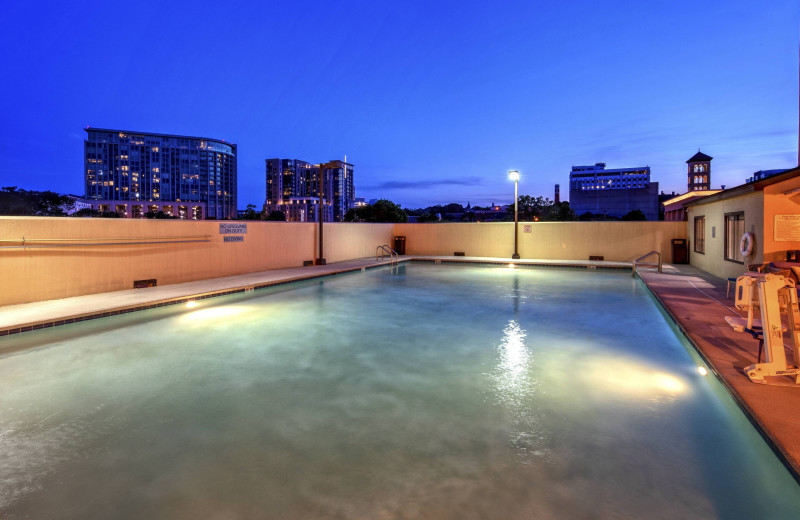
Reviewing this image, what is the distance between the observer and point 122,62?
5536 inches

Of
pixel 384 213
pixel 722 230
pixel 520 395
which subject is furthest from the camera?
pixel 384 213

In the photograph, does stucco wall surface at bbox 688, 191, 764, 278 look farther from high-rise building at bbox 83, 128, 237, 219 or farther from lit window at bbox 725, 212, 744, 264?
high-rise building at bbox 83, 128, 237, 219

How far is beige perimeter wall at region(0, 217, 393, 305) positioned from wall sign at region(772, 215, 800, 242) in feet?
35.6

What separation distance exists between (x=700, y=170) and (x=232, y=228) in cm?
8028

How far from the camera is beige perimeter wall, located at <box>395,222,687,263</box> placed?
46.9 ft

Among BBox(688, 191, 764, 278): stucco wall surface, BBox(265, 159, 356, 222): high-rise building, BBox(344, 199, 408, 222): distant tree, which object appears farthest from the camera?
BBox(265, 159, 356, 222): high-rise building

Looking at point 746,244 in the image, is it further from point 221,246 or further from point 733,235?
point 221,246

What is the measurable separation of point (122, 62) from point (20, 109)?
33.2 metres

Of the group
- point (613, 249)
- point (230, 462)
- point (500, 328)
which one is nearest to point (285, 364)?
point (230, 462)

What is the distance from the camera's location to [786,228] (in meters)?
7.18

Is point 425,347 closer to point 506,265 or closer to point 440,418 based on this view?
point 440,418

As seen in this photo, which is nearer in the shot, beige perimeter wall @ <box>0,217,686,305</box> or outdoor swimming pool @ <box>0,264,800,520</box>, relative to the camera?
outdoor swimming pool @ <box>0,264,800,520</box>

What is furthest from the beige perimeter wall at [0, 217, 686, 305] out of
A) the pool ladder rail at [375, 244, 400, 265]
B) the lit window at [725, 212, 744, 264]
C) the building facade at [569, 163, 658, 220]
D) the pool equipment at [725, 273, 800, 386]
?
the building facade at [569, 163, 658, 220]

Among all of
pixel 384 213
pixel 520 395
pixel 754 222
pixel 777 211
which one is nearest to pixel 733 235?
pixel 754 222
